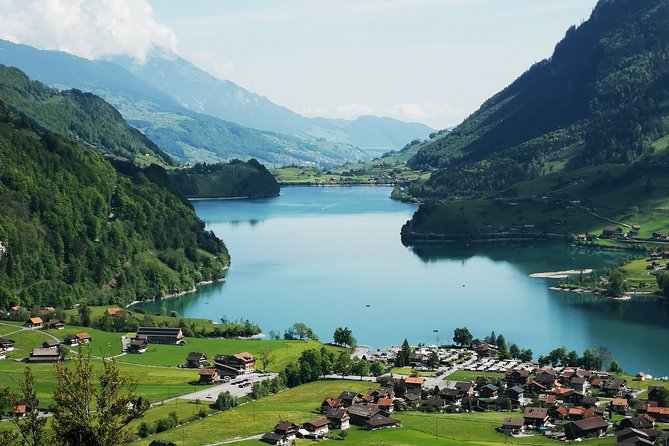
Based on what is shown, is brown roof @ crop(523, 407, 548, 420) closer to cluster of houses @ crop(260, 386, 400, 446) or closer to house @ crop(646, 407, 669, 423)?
house @ crop(646, 407, 669, 423)

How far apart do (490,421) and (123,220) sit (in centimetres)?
8037

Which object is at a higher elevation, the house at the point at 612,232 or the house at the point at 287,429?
the house at the point at 612,232

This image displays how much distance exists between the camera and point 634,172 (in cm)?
18200

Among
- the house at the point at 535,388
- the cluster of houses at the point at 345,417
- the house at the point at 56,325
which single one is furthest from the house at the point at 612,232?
the cluster of houses at the point at 345,417

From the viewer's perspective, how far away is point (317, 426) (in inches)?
2092

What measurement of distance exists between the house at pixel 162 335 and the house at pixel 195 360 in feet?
23.8

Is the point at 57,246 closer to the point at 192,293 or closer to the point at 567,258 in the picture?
the point at 192,293

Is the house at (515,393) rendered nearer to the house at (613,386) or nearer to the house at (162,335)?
the house at (613,386)

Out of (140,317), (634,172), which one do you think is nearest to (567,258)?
(634,172)

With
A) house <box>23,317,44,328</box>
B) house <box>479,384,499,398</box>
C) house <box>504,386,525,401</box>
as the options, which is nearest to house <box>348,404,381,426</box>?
house <box>479,384,499,398</box>

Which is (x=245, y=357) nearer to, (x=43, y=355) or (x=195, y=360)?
(x=195, y=360)

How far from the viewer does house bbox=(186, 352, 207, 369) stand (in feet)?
246

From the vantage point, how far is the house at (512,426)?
5338 cm

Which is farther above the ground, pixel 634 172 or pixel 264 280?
pixel 634 172
